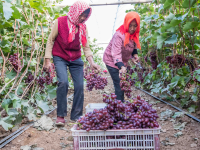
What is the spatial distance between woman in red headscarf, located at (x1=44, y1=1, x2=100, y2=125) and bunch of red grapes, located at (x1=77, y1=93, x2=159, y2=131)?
109cm

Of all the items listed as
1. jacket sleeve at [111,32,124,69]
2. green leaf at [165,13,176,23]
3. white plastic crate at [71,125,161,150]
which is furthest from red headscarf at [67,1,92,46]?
white plastic crate at [71,125,161,150]

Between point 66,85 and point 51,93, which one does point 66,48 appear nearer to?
point 66,85

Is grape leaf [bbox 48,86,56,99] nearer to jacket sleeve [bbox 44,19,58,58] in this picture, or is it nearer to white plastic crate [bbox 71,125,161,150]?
jacket sleeve [bbox 44,19,58,58]

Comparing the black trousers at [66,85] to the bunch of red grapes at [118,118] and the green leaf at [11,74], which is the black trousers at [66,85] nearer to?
the green leaf at [11,74]

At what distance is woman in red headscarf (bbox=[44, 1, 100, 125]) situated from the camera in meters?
2.74

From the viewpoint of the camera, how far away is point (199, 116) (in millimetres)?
2861

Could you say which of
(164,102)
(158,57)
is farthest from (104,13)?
(164,102)

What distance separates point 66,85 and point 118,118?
1209 millimetres

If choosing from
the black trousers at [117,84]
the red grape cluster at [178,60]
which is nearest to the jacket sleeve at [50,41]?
the black trousers at [117,84]

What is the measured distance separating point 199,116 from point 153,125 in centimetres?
161

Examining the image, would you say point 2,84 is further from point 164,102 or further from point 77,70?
point 164,102

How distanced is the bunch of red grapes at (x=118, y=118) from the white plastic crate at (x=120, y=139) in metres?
0.04

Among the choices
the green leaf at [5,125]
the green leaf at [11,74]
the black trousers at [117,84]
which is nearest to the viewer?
the green leaf at [5,125]

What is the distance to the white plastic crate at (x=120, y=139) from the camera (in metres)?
1.59
